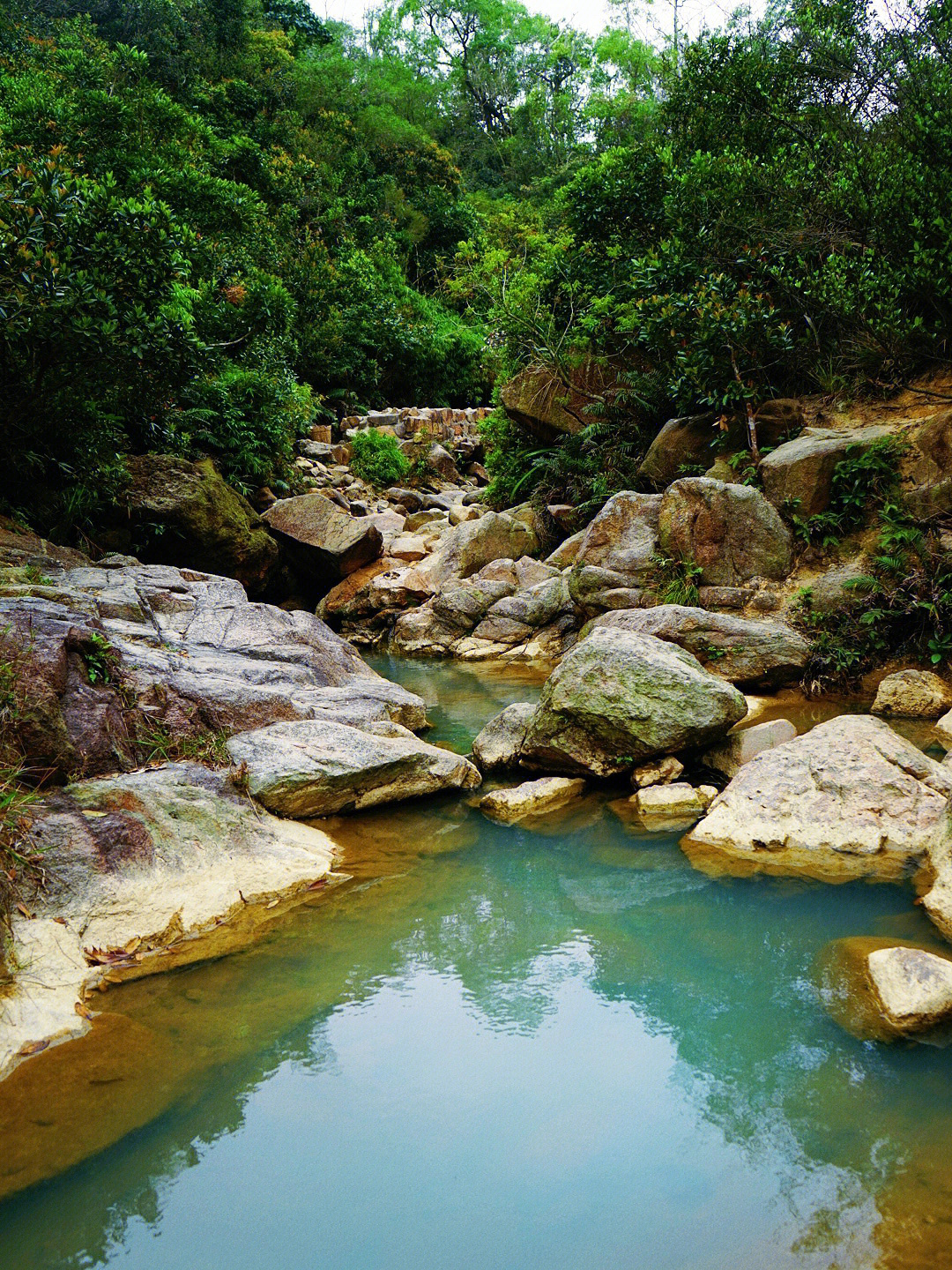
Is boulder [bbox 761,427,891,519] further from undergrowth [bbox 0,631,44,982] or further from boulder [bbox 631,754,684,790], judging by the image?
undergrowth [bbox 0,631,44,982]

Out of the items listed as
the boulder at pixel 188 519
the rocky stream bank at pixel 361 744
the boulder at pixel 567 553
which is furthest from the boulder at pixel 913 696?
the boulder at pixel 188 519

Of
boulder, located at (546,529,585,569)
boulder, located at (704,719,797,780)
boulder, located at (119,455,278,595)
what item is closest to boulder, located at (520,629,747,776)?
boulder, located at (704,719,797,780)

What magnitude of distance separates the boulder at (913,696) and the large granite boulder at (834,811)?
7.56 feet

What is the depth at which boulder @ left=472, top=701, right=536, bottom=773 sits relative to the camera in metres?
6.23

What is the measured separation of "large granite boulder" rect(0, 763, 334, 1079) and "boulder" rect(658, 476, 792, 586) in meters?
6.76

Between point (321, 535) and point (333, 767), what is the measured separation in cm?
827

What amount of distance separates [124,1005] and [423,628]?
9.07 m

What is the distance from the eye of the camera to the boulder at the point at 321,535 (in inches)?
503

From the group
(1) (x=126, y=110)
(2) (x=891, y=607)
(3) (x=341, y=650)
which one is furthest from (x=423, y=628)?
(1) (x=126, y=110)

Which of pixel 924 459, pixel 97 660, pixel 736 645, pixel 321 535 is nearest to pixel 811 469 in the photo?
pixel 924 459

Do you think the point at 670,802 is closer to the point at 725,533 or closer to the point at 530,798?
the point at 530,798

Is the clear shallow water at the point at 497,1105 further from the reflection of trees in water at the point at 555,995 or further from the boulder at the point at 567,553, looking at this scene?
the boulder at the point at 567,553

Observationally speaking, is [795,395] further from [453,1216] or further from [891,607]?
[453,1216]

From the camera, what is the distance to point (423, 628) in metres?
12.2
